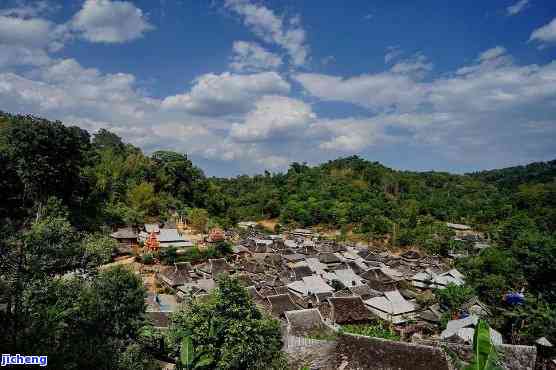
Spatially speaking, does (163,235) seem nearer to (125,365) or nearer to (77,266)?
(77,266)

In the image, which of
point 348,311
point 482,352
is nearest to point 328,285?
point 348,311

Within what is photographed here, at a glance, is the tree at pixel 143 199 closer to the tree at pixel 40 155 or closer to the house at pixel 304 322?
the tree at pixel 40 155

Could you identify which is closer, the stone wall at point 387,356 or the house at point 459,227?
the stone wall at point 387,356

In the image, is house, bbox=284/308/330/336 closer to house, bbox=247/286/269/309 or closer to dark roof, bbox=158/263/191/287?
house, bbox=247/286/269/309

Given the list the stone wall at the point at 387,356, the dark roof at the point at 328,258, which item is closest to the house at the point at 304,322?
the stone wall at the point at 387,356

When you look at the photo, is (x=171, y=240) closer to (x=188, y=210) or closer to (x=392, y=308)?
(x=188, y=210)

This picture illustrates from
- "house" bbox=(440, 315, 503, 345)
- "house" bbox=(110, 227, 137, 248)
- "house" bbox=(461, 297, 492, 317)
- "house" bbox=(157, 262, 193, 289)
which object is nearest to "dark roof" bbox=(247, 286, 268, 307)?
"house" bbox=(157, 262, 193, 289)
